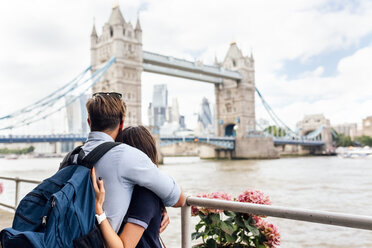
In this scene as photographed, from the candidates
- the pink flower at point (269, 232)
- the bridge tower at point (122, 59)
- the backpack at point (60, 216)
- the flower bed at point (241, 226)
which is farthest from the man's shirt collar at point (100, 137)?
the bridge tower at point (122, 59)

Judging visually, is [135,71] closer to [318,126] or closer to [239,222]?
[239,222]

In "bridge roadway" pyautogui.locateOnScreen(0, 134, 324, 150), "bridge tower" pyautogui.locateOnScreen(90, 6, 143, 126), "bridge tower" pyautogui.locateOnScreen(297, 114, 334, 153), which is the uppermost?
"bridge tower" pyautogui.locateOnScreen(90, 6, 143, 126)

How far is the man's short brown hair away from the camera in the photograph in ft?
3.99

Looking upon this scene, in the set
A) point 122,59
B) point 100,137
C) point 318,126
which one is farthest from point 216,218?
point 318,126

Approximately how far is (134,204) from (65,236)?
0.23 meters

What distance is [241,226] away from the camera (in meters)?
1.72

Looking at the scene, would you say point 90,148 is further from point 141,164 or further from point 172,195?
point 172,195

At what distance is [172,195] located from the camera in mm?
1166

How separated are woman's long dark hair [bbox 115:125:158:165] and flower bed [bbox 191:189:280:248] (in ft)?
1.92

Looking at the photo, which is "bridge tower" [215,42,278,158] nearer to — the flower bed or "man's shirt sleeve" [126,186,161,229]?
the flower bed

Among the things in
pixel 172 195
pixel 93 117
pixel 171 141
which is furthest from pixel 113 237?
pixel 171 141

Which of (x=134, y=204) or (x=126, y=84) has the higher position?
(x=126, y=84)

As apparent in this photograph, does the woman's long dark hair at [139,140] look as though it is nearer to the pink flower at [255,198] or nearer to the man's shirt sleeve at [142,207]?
the man's shirt sleeve at [142,207]

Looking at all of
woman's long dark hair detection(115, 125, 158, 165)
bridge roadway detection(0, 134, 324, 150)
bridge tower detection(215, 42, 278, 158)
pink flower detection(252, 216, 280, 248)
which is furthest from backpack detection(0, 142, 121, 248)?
bridge tower detection(215, 42, 278, 158)
